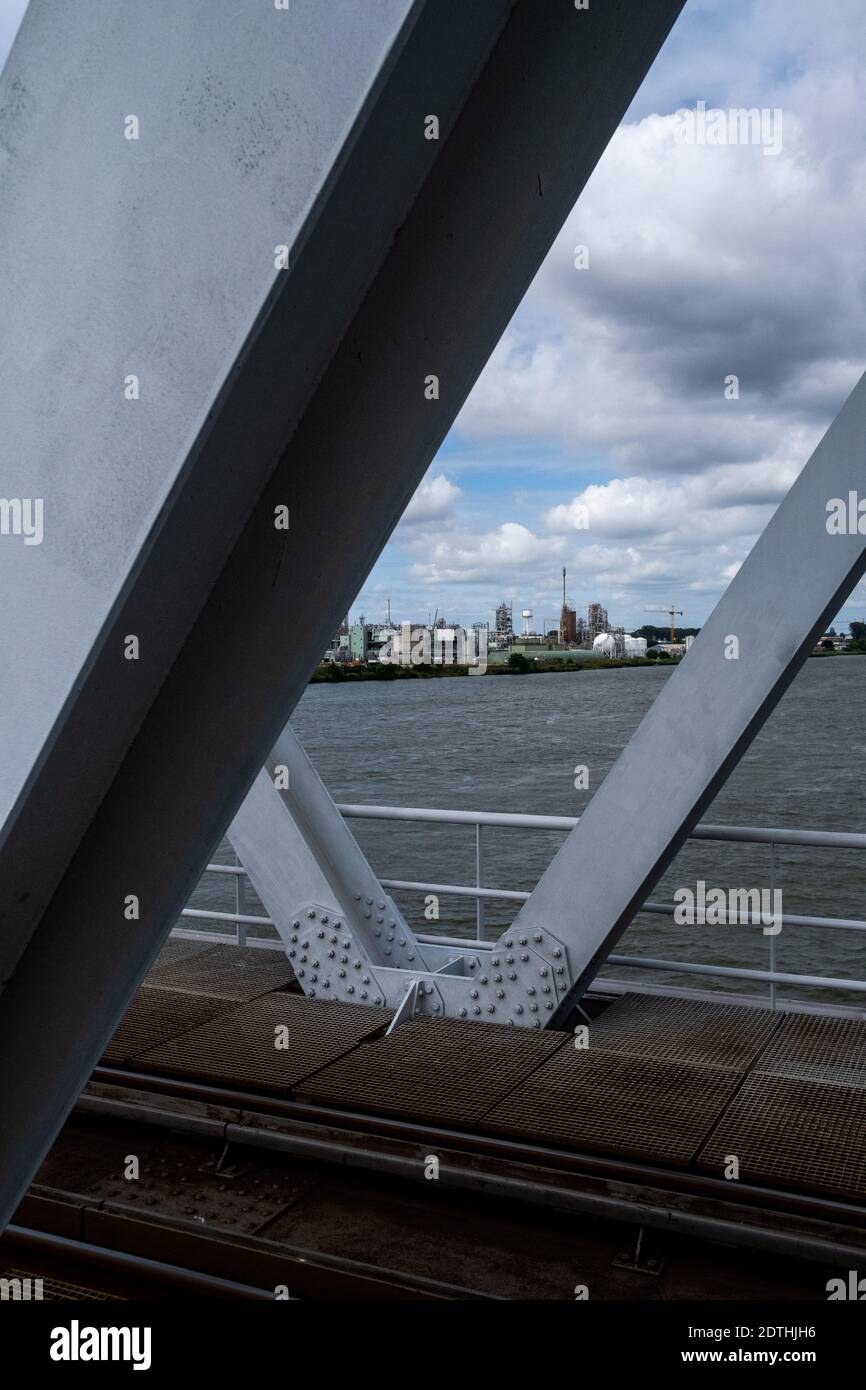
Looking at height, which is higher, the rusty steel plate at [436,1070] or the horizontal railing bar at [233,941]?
the horizontal railing bar at [233,941]

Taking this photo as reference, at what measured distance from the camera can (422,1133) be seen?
3.90 metres

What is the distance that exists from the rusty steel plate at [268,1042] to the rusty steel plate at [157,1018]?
8 centimetres

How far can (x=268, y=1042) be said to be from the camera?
489 cm

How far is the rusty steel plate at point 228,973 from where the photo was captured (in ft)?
18.9

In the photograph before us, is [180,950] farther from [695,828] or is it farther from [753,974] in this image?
[753,974]

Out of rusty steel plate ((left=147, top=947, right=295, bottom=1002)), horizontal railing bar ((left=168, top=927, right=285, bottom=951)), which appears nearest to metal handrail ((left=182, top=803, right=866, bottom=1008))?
rusty steel plate ((left=147, top=947, right=295, bottom=1002))

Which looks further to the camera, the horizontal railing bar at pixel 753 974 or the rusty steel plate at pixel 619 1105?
the horizontal railing bar at pixel 753 974

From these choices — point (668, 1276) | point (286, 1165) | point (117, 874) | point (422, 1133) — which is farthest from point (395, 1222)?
point (117, 874)

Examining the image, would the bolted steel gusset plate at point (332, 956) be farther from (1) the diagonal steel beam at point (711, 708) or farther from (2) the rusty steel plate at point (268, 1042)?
(1) the diagonal steel beam at point (711, 708)

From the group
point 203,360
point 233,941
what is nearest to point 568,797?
point 233,941

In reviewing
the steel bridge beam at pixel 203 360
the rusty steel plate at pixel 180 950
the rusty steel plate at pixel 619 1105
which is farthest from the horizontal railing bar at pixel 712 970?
the steel bridge beam at pixel 203 360

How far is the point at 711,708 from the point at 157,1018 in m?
3.05

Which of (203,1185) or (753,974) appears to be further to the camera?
(753,974)
